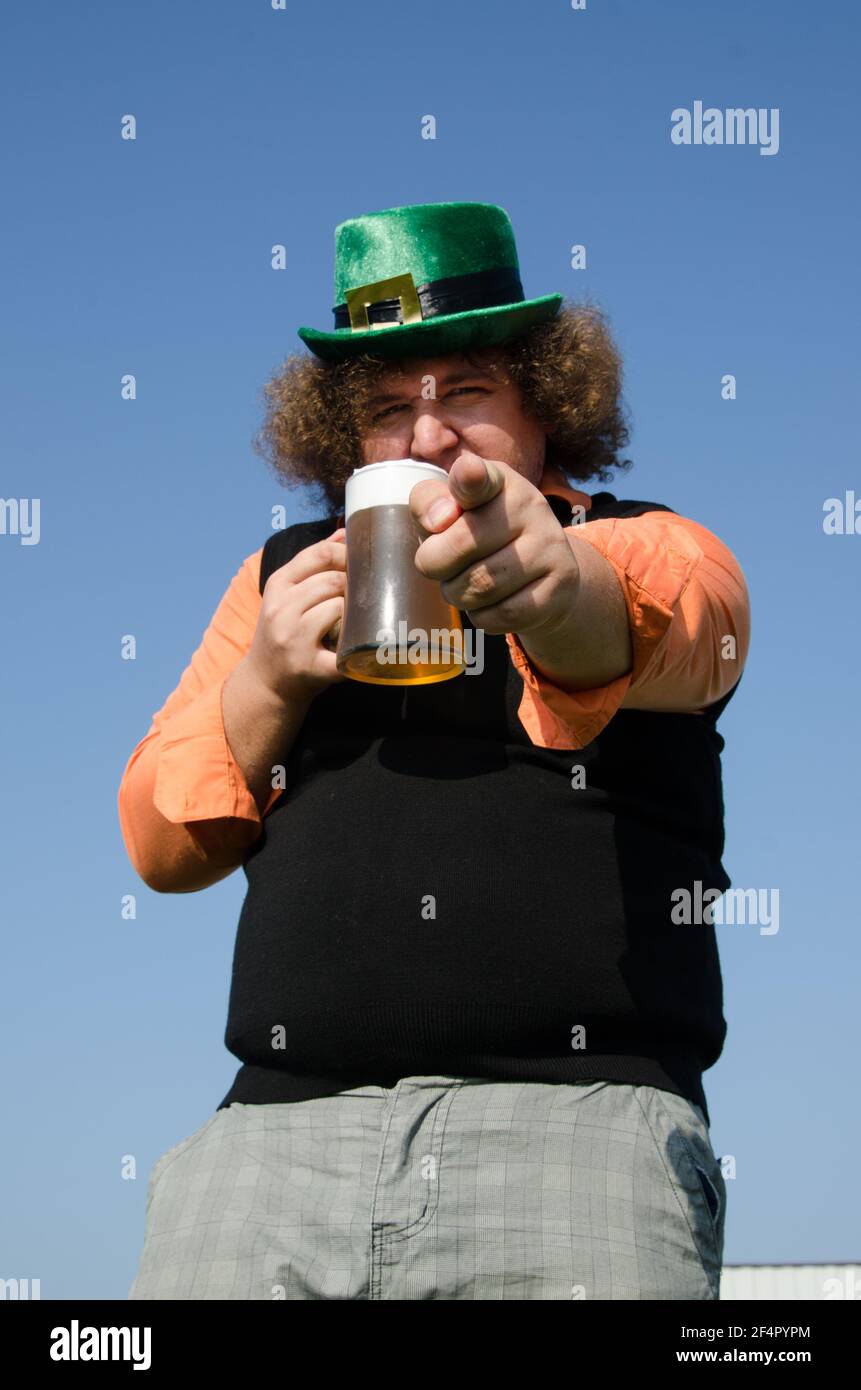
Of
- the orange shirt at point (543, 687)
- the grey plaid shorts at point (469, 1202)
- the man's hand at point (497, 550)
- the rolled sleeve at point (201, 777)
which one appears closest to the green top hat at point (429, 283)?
the orange shirt at point (543, 687)

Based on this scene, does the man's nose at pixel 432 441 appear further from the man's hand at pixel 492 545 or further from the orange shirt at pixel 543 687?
the man's hand at pixel 492 545

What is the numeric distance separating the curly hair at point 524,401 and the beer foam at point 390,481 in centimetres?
62

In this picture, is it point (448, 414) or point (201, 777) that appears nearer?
point (201, 777)

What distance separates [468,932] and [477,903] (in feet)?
0.16

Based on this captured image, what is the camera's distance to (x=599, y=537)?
7.32 ft

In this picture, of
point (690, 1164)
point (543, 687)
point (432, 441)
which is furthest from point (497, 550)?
point (690, 1164)

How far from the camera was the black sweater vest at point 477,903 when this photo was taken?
7.57ft

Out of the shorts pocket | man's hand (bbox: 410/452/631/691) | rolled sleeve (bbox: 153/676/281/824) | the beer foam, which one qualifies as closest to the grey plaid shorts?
the shorts pocket

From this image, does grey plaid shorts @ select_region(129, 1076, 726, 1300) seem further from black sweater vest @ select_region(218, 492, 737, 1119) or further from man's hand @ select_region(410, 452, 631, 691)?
man's hand @ select_region(410, 452, 631, 691)

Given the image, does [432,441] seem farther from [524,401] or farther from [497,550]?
[497,550]

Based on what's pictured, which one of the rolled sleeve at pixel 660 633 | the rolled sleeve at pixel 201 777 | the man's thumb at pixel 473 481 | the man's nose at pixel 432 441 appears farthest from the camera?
the man's nose at pixel 432 441

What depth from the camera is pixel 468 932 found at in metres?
2.34

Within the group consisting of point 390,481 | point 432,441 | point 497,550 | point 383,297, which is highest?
point 383,297
